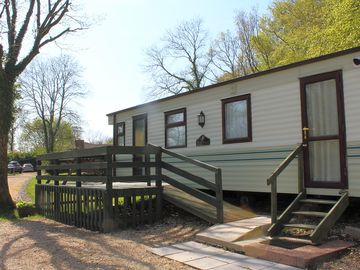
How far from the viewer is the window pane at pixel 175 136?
11430 millimetres

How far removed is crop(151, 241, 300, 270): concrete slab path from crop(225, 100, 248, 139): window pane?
3.52m

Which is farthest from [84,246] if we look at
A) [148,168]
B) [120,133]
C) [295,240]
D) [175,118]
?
[120,133]

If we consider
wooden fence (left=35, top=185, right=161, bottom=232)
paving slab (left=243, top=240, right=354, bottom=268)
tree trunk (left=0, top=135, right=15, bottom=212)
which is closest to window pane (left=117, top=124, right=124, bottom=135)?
tree trunk (left=0, top=135, right=15, bottom=212)

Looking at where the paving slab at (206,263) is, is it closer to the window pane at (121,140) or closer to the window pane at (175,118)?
the window pane at (175,118)

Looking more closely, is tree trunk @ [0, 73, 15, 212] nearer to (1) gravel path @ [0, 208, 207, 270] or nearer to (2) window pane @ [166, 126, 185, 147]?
(1) gravel path @ [0, 208, 207, 270]

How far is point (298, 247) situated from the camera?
593cm

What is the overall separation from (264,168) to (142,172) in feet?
16.6

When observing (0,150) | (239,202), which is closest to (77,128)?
(0,150)

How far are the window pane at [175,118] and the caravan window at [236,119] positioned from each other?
1.73 meters

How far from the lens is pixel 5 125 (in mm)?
12938

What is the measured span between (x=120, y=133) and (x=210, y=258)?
8.83 m

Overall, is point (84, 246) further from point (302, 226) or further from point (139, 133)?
point (139, 133)

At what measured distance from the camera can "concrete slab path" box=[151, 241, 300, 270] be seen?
5.43 meters

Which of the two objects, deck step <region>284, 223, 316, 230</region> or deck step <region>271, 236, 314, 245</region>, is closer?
deck step <region>271, 236, 314, 245</region>
